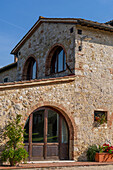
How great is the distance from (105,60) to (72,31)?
2.13 metres

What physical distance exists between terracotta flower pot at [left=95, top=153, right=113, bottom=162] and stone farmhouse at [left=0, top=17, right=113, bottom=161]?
589mm

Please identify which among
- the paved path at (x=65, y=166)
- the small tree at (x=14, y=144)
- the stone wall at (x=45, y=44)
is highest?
the stone wall at (x=45, y=44)

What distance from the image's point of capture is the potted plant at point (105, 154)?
10109mm

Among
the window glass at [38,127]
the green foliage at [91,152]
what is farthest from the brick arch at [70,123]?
the green foliage at [91,152]

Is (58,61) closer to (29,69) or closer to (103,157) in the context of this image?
(29,69)

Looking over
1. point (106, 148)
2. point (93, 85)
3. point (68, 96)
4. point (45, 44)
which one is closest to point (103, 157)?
point (106, 148)

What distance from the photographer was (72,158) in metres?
10.3

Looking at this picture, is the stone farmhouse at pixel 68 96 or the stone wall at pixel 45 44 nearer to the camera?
the stone farmhouse at pixel 68 96

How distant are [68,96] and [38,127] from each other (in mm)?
1831

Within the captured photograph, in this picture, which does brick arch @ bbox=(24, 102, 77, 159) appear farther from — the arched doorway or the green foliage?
the green foliage

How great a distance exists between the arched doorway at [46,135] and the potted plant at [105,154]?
1329 mm

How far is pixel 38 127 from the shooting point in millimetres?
10039

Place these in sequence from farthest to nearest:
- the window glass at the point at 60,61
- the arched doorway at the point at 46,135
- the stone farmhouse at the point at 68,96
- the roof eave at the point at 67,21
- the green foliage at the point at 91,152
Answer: the window glass at the point at 60,61 → the roof eave at the point at 67,21 → the green foliage at the point at 91,152 → the arched doorway at the point at 46,135 → the stone farmhouse at the point at 68,96

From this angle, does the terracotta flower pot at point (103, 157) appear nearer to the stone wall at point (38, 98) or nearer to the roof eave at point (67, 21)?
the stone wall at point (38, 98)
